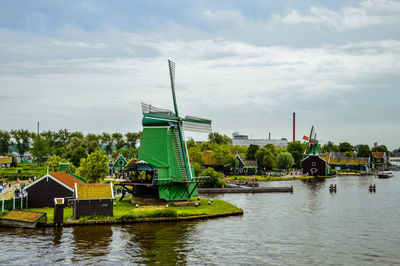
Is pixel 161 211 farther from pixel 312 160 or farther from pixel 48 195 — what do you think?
pixel 312 160

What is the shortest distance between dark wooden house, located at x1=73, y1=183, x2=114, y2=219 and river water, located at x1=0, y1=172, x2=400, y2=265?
1.99 meters

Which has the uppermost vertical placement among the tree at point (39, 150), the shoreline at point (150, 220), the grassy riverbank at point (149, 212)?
the tree at point (39, 150)

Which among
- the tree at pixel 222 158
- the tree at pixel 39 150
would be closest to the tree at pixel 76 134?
the tree at pixel 39 150

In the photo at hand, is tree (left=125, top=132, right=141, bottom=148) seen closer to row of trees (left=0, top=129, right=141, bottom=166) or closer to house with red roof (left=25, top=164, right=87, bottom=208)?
row of trees (left=0, top=129, right=141, bottom=166)

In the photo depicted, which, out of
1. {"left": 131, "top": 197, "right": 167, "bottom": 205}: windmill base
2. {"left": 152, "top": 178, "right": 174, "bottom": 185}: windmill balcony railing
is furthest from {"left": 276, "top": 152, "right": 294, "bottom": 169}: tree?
{"left": 152, "top": 178, "right": 174, "bottom": 185}: windmill balcony railing

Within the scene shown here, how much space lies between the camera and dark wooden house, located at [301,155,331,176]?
112m

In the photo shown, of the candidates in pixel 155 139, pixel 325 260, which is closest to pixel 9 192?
pixel 155 139

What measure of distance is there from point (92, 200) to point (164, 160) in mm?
11385

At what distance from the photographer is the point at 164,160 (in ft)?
151

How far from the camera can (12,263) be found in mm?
24922

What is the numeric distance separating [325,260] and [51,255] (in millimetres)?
17815

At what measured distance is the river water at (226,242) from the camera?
2639cm

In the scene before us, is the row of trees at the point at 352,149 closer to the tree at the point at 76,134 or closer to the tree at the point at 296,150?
the tree at the point at 296,150

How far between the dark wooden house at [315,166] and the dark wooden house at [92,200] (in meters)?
84.9
